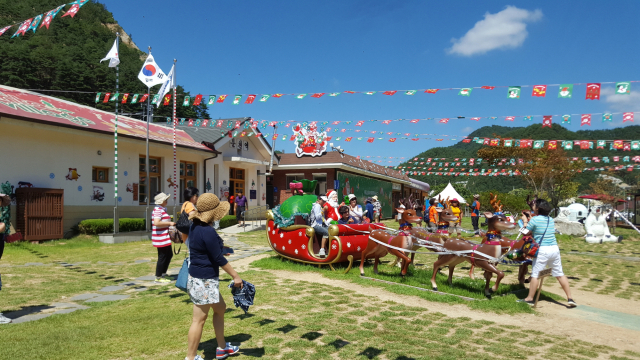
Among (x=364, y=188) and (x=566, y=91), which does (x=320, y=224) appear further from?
(x=364, y=188)

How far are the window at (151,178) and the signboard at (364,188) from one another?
10.6 metres

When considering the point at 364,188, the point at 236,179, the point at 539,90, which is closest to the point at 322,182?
the point at 364,188

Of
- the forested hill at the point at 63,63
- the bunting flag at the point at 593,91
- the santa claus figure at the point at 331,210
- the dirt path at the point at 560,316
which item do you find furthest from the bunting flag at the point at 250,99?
the forested hill at the point at 63,63

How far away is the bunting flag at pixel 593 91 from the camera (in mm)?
10469

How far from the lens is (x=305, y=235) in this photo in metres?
9.14

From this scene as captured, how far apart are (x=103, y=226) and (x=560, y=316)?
45.2 feet

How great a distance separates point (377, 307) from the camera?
604cm

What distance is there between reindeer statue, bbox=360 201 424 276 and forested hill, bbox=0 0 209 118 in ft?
89.1

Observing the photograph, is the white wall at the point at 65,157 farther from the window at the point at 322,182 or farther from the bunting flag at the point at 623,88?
the bunting flag at the point at 623,88

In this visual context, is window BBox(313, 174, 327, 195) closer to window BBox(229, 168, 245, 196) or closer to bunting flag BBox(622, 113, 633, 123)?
window BBox(229, 168, 245, 196)

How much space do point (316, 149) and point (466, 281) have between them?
17.8m

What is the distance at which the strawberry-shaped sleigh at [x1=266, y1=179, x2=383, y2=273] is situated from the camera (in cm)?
857

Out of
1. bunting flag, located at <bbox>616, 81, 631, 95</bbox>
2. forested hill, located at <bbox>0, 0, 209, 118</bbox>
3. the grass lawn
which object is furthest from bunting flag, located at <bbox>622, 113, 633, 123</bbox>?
forested hill, located at <bbox>0, 0, 209, 118</bbox>

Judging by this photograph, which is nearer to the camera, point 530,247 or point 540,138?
point 530,247
